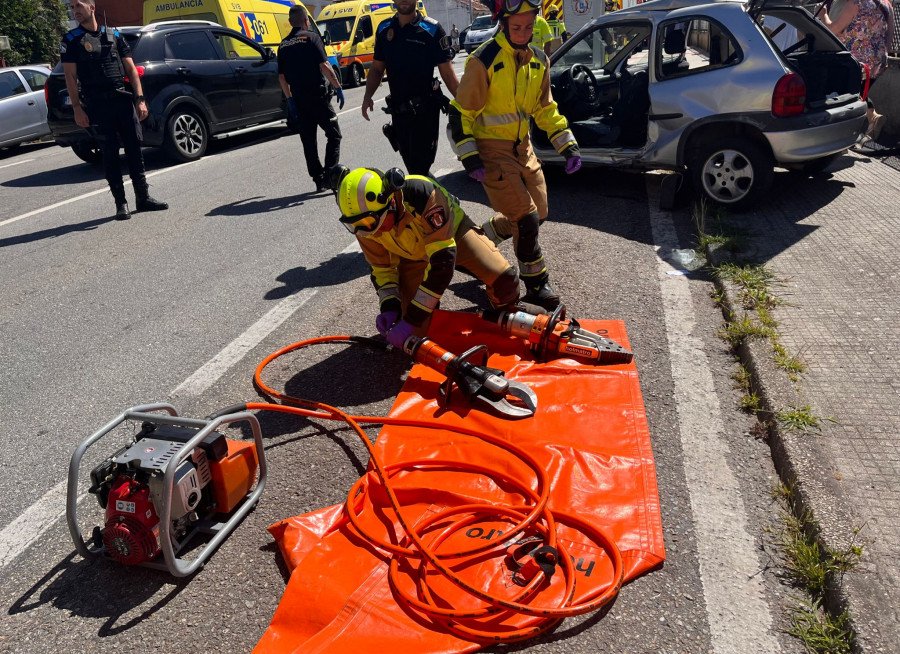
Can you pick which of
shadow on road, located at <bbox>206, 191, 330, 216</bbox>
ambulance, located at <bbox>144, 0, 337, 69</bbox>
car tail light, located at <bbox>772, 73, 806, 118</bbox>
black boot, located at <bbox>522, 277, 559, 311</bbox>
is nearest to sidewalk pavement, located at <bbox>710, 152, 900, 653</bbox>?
car tail light, located at <bbox>772, 73, 806, 118</bbox>

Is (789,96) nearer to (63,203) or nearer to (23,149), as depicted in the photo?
(63,203)

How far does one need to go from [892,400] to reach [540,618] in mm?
2195

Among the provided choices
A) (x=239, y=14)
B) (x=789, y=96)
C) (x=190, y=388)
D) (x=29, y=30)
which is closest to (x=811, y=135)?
(x=789, y=96)

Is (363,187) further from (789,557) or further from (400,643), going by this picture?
(789,557)

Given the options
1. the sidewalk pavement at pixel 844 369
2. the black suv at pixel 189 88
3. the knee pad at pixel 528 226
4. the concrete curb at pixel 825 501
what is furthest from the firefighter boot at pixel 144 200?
the concrete curb at pixel 825 501

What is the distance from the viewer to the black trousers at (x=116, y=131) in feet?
23.8

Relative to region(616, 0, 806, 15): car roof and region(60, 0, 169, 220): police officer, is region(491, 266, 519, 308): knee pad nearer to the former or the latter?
region(616, 0, 806, 15): car roof

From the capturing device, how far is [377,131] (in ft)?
39.0

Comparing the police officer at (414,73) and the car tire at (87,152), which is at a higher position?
the police officer at (414,73)

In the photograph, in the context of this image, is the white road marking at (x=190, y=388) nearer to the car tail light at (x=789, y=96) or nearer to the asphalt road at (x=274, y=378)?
the asphalt road at (x=274, y=378)

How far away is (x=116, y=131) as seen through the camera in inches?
294

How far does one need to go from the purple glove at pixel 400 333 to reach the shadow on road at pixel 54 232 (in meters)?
5.21

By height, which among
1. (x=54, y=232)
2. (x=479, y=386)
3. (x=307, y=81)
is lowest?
(x=479, y=386)

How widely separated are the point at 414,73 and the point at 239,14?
10338mm
